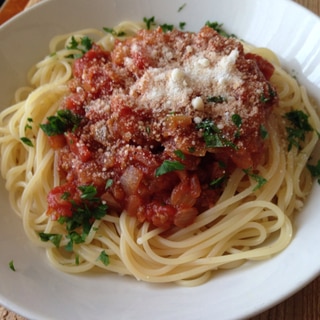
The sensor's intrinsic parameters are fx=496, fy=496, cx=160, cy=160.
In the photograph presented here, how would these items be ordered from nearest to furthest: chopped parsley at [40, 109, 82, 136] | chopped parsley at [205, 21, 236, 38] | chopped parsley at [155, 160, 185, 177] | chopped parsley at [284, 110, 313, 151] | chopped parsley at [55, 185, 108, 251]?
chopped parsley at [155, 160, 185, 177], chopped parsley at [55, 185, 108, 251], chopped parsley at [40, 109, 82, 136], chopped parsley at [284, 110, 313, 151], chopped parsley at [205, 21, 236, 38]

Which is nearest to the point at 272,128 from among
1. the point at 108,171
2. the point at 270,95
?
the point at 270,95

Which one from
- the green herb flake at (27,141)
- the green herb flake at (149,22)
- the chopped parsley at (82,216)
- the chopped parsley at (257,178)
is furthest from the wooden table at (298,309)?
the green herb flake at (149,22)

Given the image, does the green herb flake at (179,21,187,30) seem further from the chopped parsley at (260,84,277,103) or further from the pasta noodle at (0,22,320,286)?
the chopped parsley at (260,84,277,103)

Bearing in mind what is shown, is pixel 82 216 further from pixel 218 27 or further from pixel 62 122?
pixel 218 27

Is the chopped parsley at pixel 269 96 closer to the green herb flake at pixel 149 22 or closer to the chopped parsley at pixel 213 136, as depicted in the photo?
the chopped parsley at pixel 213 136

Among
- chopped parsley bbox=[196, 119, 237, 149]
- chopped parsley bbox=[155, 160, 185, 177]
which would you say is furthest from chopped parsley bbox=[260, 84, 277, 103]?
chopped parsley bbox=[155, 160, 185, 177]
